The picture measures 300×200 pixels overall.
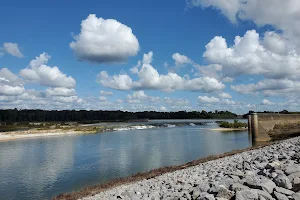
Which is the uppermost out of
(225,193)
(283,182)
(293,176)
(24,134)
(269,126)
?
(269,126)

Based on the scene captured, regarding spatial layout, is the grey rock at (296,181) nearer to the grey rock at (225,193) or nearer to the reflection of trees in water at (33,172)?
the grey rock at (225,193)

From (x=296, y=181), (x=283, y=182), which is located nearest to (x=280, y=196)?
→ (x=283, y=182)

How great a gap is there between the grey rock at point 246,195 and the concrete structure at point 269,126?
5771 centimetres

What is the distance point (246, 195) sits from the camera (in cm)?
976

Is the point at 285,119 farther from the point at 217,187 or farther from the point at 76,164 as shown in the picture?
the point at 217,187

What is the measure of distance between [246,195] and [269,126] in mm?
62300

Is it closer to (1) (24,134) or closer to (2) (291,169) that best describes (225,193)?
(2) (291,169)

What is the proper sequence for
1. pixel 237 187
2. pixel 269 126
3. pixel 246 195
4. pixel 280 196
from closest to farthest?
pixel 246 195
pixel 280 196
pixel 237 187
pixel 269 126

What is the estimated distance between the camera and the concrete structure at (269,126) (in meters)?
64.8

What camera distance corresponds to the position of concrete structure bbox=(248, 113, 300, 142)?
2552 inches

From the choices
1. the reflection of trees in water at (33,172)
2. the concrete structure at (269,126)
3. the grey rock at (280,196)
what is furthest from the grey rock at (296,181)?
the concrete structure at (269,126)

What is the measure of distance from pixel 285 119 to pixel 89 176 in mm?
54708

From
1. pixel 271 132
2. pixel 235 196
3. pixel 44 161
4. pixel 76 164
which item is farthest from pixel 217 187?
pixel 271 132

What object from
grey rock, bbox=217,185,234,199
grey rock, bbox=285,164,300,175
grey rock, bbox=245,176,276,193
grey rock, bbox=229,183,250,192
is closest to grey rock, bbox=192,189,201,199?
grey rock, bbox=217,185,234,199
